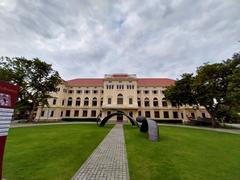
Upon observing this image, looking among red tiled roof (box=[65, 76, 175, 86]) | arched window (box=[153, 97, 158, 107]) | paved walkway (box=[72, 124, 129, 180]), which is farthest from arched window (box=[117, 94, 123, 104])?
paved walkway (box=[72, 124, 129, 180])

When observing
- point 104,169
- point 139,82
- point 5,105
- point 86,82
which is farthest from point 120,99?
point 5,105

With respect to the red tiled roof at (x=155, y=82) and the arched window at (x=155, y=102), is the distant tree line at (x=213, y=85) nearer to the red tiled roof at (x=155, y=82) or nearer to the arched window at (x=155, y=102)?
the arched window at (x=155, y=102)

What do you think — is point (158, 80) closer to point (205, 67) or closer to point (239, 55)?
point (205, 67)

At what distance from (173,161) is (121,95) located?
3233 cm

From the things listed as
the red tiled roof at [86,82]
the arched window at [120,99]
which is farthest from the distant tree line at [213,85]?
the red tiled roof at [86,82]

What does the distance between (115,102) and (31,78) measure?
2148cm

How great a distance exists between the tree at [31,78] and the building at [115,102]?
7.22 m

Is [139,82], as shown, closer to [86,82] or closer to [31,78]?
[86,82]

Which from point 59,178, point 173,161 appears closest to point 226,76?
point 173,161

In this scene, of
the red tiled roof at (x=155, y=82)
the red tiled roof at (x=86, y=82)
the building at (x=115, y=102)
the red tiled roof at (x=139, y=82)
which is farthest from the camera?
the red tiled roof at (x=86, y=82)

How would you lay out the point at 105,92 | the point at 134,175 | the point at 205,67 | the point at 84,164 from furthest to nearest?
the point at 105,92 → the point at 205,67 → the point at 84,164 → the point at 134,175

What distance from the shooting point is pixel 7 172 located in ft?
14.3

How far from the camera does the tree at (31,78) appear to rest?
1000 inches

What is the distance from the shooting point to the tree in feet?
83.3
